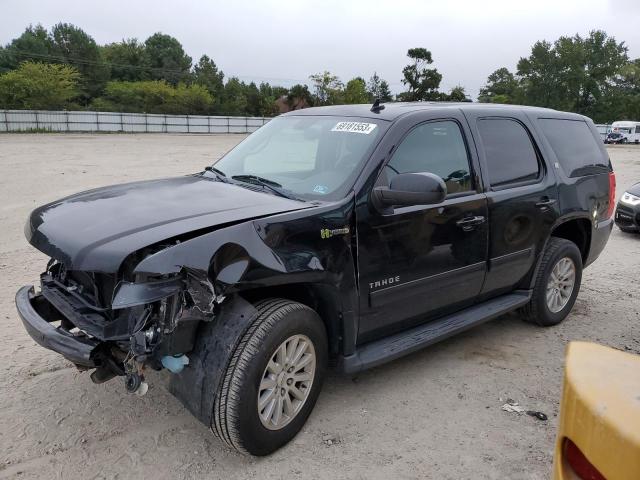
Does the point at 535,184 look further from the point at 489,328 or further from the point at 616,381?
the point at 616,381

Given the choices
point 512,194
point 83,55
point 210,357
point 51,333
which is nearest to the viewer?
point 210,357

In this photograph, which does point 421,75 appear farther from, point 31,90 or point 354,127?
point 354,127

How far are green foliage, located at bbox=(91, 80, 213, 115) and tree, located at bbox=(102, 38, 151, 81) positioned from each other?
51.8ft

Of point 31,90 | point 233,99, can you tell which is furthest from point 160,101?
point 31,90

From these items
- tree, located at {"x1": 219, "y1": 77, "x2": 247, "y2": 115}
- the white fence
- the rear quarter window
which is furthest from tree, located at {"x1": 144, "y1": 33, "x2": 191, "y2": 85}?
the rear quarter window

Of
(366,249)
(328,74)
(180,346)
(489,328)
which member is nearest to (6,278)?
(180,346)

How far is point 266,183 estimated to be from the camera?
3607mm

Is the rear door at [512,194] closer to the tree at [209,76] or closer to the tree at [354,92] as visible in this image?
the tree at [354,92]

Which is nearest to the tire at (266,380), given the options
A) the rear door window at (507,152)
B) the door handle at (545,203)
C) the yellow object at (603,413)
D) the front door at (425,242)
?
the front door at (425,242)

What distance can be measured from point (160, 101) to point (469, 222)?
183 feet

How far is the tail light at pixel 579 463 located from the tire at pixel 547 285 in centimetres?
323

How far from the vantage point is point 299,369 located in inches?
118

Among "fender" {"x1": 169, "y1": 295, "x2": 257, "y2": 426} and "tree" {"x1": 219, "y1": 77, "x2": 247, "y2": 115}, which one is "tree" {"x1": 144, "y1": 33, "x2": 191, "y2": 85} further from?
"fender" {"x1": 169, "y1": 295, "x2": 257, "y2": 426}

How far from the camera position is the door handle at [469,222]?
376 centimetres
